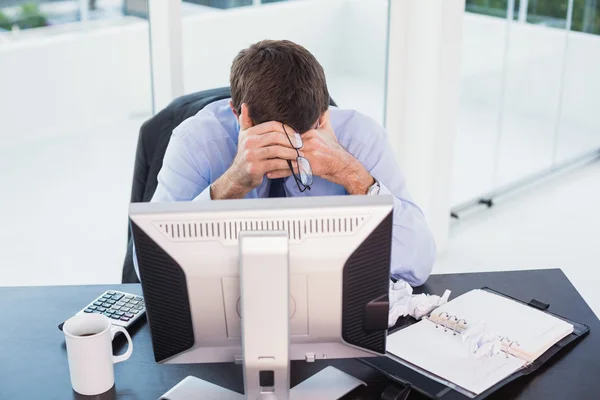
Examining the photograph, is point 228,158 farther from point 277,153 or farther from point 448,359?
point 448,359

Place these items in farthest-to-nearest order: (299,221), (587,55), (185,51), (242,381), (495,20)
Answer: (587,55) → (495,20) → (185,51) → (242,381) → (299,221)

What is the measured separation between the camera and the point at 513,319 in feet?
5.25

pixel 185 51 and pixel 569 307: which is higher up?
pixel 185 51

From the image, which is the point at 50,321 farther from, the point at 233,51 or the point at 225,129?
the point at 233,51

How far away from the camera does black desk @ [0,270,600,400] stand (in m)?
1.43

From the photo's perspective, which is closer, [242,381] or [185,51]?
[242,381]

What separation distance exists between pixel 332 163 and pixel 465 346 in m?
0.46

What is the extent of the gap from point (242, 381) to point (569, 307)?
71cm

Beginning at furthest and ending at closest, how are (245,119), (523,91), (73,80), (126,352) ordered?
1. (523,91)
2. (73,80)
3. (245,119)
4. (126,352)

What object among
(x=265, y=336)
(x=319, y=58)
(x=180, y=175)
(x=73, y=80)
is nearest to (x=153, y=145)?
(x=180, y=175)

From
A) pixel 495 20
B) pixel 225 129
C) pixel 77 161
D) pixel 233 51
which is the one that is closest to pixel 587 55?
pixel 495 20

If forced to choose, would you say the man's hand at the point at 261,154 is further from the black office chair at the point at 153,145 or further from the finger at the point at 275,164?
the black office chair at the point at 153,145

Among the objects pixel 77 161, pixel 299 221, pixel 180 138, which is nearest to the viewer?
pixel 299 221

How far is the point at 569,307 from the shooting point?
170 cm
